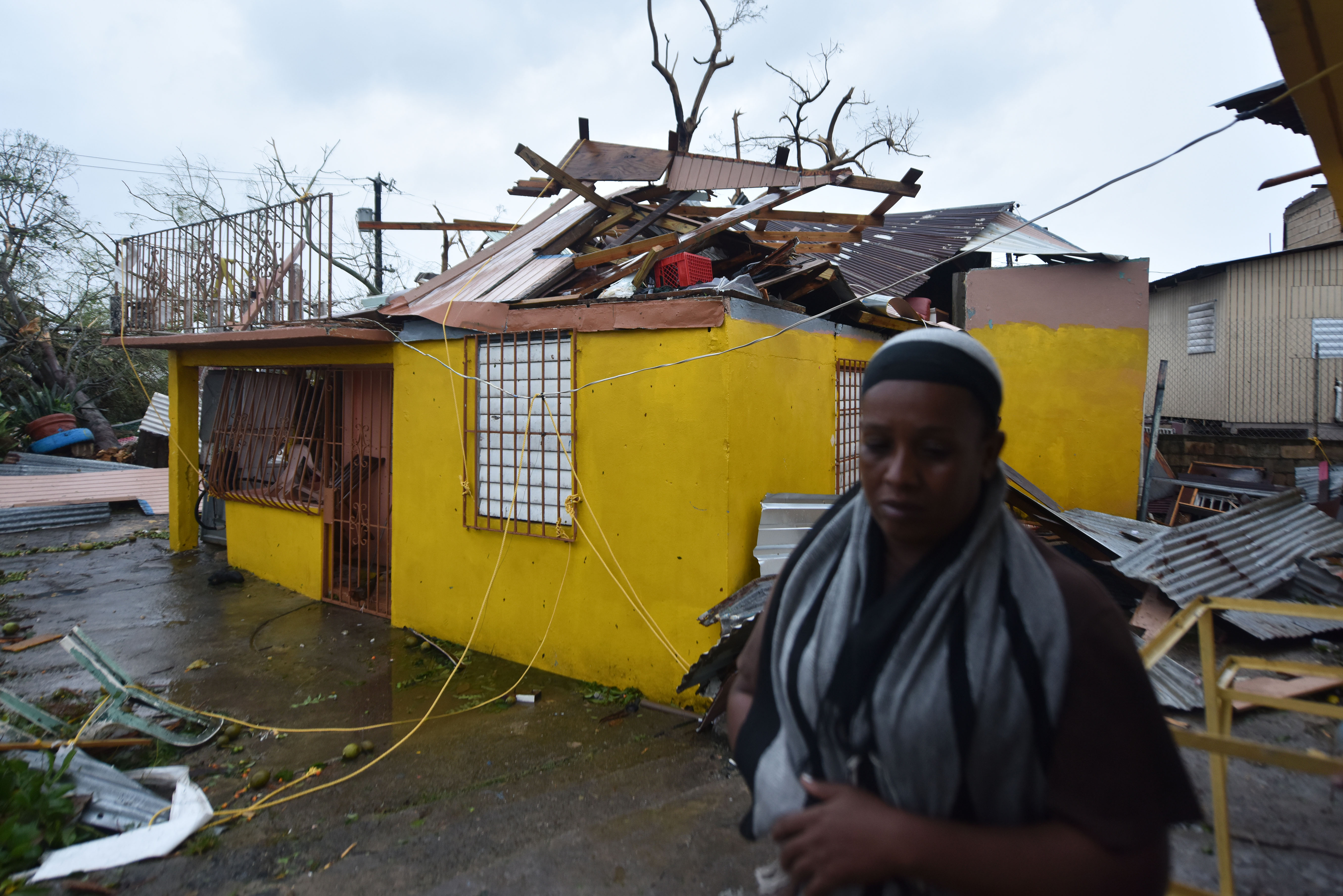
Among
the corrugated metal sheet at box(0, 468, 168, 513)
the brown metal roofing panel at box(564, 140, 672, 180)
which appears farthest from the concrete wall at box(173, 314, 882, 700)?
the corrugated metal sheet at box(0, 468, 168, 513)

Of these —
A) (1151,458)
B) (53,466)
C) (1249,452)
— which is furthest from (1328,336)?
(53,466)

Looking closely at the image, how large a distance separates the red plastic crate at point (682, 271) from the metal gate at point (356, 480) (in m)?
3.61

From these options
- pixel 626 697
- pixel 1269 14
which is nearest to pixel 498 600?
pixel 626 697

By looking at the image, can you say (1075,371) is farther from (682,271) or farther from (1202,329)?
(1202,329)

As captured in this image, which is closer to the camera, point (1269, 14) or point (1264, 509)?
point (1269, 14)

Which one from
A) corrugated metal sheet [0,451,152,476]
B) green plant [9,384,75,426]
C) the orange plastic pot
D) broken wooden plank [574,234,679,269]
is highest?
broken wooden plank [574,234,679,269]

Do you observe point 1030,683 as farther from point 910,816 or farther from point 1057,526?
point 1057,526

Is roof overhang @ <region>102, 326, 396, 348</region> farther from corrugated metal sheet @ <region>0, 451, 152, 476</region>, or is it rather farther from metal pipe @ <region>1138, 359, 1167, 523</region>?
metal pipe @ <region>1138, 359, 1167, 523</region>

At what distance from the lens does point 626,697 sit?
5207mm

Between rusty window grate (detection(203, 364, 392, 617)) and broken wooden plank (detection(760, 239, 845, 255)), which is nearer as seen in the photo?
broken wooden plank (detection(760, 239, 845, 255))

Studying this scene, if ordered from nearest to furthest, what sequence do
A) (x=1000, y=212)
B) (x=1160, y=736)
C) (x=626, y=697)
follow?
(x=1160, y=736) → (x=626, y=697) → (x=1000, y=212)

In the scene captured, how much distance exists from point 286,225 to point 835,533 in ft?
26.4

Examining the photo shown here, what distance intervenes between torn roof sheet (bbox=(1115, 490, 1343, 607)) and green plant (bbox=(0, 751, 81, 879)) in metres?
6.87

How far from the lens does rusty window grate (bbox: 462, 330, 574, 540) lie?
5531 millimetres
